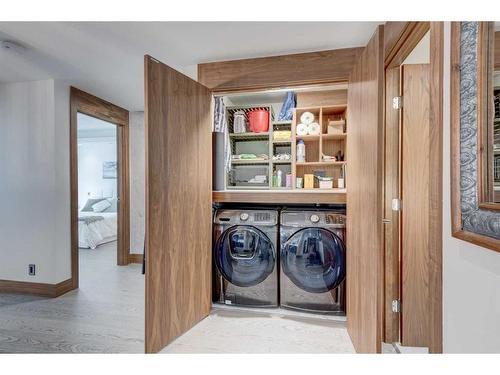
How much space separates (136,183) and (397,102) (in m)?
3.37

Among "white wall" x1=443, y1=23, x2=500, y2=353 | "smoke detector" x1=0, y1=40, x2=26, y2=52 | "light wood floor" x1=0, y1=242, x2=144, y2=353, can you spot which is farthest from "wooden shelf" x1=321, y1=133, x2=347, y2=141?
"smoke detector" x1=0, y1=40, x2=26, y2=52

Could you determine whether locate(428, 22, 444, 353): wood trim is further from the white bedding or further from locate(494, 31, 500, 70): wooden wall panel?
the white bedding

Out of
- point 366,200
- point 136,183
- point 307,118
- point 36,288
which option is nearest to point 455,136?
point 366,200

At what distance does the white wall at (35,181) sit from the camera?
2551 millimetres

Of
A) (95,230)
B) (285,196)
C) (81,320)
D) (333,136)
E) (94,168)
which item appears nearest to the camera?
(81,320)

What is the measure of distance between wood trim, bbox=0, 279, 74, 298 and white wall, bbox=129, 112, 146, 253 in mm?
1041

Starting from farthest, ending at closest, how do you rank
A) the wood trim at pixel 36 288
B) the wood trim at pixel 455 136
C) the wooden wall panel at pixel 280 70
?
the wood trim at pixel 36 288 < the wooden wall panel at pixel 280 70 < the wood trim at pixel 455 136

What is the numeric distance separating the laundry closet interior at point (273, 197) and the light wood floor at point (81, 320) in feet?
1.58

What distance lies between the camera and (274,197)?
2246 mm

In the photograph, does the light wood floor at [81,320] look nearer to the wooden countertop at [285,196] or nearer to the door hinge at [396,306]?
the wooden countertop at [285,196]

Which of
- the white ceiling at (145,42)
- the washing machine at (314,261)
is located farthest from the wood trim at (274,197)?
the white ceiling at (145,42)

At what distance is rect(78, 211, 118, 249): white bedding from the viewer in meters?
4.51

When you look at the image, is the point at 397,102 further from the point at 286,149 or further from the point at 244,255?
the point at 244,255

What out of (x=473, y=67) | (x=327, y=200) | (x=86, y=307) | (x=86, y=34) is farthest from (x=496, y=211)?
(x=86, y=307)
